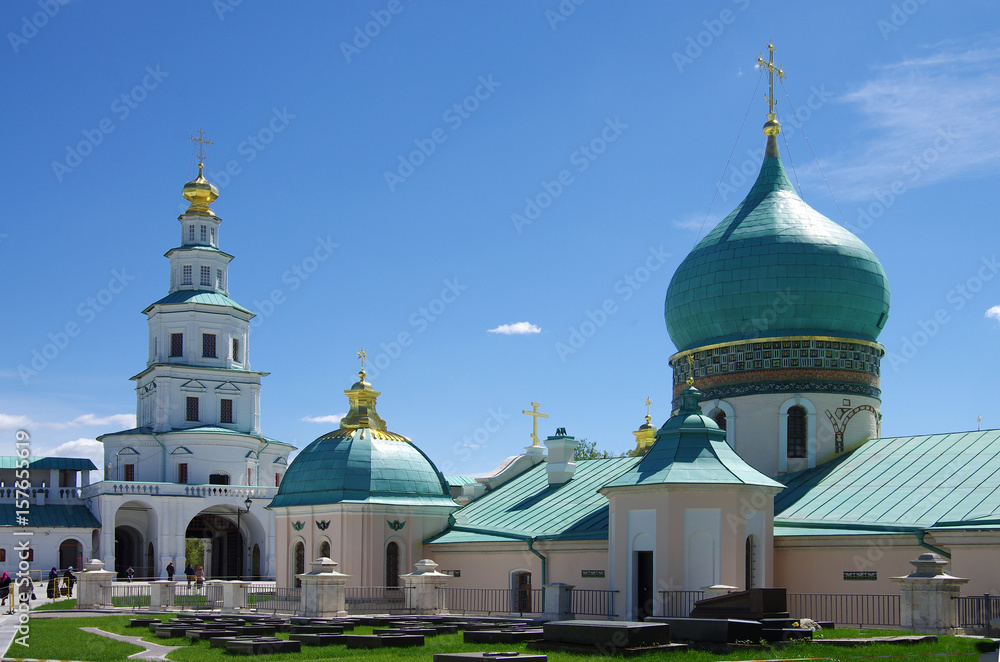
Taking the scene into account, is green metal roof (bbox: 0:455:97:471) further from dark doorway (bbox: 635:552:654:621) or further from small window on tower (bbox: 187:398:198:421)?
dark doorway (bbox: 635:552:654:621)

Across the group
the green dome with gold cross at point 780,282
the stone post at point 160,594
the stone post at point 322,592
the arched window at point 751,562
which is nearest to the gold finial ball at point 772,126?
the green dome with gold cross at point 780,282

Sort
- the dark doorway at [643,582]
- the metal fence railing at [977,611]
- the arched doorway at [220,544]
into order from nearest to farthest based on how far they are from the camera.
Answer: the metal fence railing at [977,611]
the dark doorway at [643,582]
the arched doorway at [220,544]

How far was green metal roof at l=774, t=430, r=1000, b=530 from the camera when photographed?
25.8 meters

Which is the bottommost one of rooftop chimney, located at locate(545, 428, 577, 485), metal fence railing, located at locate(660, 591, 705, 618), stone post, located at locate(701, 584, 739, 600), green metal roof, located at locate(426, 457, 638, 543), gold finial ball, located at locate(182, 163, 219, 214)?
metal fence railing, located at locate(660, 591, 705, 618)

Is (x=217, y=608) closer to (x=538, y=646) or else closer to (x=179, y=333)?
(x=538, y=646)

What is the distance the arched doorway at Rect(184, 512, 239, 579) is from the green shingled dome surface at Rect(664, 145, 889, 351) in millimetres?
35340

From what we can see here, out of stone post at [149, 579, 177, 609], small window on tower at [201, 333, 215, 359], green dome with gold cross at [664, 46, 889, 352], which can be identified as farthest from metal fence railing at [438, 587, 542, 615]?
small window on tower at [201, 333, 215, 359]

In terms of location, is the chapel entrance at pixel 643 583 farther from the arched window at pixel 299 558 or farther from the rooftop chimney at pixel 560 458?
the arched window at pixel 299 558

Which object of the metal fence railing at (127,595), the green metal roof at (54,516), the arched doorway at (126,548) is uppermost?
the green metal roof at (54,516)

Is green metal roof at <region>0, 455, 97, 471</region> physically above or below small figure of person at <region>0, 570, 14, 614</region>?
above

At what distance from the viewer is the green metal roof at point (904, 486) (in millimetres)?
25781

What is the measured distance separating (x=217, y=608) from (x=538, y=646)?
1803 centimetres

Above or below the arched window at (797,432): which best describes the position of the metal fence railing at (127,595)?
below

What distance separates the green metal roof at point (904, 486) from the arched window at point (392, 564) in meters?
10.9
